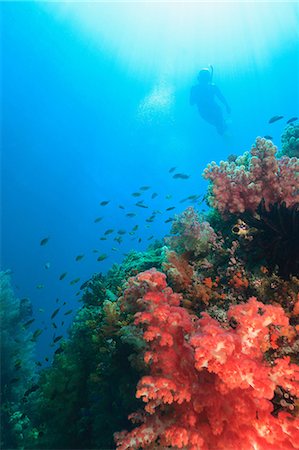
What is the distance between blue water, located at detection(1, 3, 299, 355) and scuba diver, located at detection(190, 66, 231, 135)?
2723 centimetres

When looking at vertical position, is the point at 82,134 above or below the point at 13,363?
above

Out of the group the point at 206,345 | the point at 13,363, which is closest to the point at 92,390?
the point at 206,345

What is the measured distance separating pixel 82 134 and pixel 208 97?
99376 millimetres

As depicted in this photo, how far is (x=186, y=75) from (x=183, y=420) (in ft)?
326

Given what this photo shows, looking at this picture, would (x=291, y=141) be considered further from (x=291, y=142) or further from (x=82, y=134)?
(x=82, y=134)

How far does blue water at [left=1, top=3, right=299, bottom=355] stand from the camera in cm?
7844

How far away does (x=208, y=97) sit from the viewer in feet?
118

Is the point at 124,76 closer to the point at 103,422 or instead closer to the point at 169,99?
the point at 169,99

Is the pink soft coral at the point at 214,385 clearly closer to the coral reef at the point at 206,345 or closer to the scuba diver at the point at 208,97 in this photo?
the coral reef at the point at 206,345

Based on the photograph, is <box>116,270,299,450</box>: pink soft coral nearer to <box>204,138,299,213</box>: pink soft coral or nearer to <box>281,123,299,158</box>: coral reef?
<box>204,138,299,213</box>: pink soft coral

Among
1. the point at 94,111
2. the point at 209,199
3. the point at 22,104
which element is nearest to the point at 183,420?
the point at 209,199

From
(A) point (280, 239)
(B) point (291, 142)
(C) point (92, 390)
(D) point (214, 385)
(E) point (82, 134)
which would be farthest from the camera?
(E) point (82, 134)

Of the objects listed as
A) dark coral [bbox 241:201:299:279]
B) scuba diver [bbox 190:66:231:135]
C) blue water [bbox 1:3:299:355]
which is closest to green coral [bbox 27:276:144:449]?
dark coral [bbox 241:201:299:279]

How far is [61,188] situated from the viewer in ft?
432
